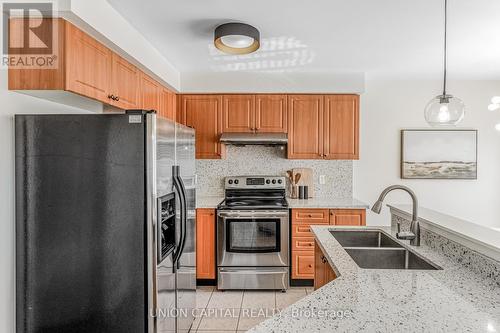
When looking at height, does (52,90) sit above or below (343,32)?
below

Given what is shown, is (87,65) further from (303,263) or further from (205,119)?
(303,263)

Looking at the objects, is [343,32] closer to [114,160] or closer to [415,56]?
[415,56]

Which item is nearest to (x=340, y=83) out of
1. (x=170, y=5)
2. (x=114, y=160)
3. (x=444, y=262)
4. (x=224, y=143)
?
(x=224, y=143)

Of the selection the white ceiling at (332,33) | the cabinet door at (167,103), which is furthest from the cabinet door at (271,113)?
the cabinet door at (167,103)

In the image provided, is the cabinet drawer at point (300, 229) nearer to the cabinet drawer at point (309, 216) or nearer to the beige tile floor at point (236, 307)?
the cabinet drawer at point (309, 216)

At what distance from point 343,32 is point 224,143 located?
6.12 ft

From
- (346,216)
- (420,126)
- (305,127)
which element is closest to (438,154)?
(420,126)

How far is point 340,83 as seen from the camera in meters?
4.00

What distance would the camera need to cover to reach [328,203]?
12.6 feet

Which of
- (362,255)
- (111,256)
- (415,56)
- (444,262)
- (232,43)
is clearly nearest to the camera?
(444,262)

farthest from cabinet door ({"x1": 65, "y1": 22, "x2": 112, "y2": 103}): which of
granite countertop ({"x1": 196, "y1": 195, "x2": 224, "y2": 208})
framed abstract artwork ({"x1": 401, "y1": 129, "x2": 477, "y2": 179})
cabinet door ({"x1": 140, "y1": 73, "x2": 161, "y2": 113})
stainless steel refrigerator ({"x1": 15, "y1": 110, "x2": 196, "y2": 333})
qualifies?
framed abstract artwork ({"x1": 401, "y1": 129, "x2": 477, "y2": 179})

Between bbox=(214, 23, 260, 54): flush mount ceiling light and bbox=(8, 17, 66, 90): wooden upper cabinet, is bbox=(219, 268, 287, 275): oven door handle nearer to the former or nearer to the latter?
bbox=(214, 23, 260, 54): flush mount ceiling light

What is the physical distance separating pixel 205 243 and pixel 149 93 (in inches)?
66.2

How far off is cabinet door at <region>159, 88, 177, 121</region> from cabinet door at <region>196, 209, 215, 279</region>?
3.68 feet
